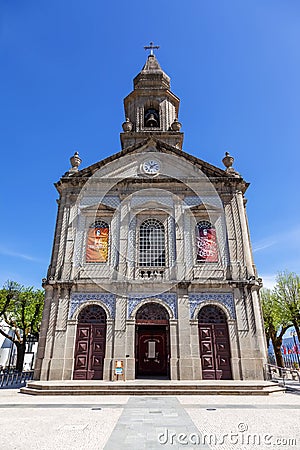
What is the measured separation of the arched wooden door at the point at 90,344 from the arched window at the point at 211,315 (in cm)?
516

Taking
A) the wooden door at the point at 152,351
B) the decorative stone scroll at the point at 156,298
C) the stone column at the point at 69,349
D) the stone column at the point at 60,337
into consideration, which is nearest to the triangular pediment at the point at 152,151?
the stone column at the point at 60,337

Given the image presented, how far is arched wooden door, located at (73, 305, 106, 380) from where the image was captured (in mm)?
14742

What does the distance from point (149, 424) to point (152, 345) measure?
11.6 m

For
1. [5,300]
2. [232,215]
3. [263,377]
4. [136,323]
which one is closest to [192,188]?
[232,215]

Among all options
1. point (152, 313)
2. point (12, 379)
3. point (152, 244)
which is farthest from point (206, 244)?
point (12, 379)

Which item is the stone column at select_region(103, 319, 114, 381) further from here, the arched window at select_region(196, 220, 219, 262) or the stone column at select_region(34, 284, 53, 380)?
the arched window at select_region(196, 220, 219, 262)

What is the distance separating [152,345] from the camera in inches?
705

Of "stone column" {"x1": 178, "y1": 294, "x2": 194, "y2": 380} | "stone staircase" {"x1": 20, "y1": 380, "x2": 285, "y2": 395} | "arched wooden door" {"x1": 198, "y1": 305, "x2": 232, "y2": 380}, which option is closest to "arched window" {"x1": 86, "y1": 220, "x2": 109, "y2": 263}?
"stone column" {"x1": 178, "y1": 294, "x2": 194, "y2": 380}

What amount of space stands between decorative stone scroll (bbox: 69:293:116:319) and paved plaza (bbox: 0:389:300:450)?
5640 millimetres

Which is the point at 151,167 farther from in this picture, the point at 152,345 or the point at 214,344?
the point at 214,344

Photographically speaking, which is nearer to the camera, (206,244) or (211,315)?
(211,315)

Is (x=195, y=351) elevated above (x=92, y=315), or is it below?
below

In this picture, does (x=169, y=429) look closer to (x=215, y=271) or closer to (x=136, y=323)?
(x=136, y=323)

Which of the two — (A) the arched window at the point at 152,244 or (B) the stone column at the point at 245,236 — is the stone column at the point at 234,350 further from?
(A) the arched window at the point at 152,244
